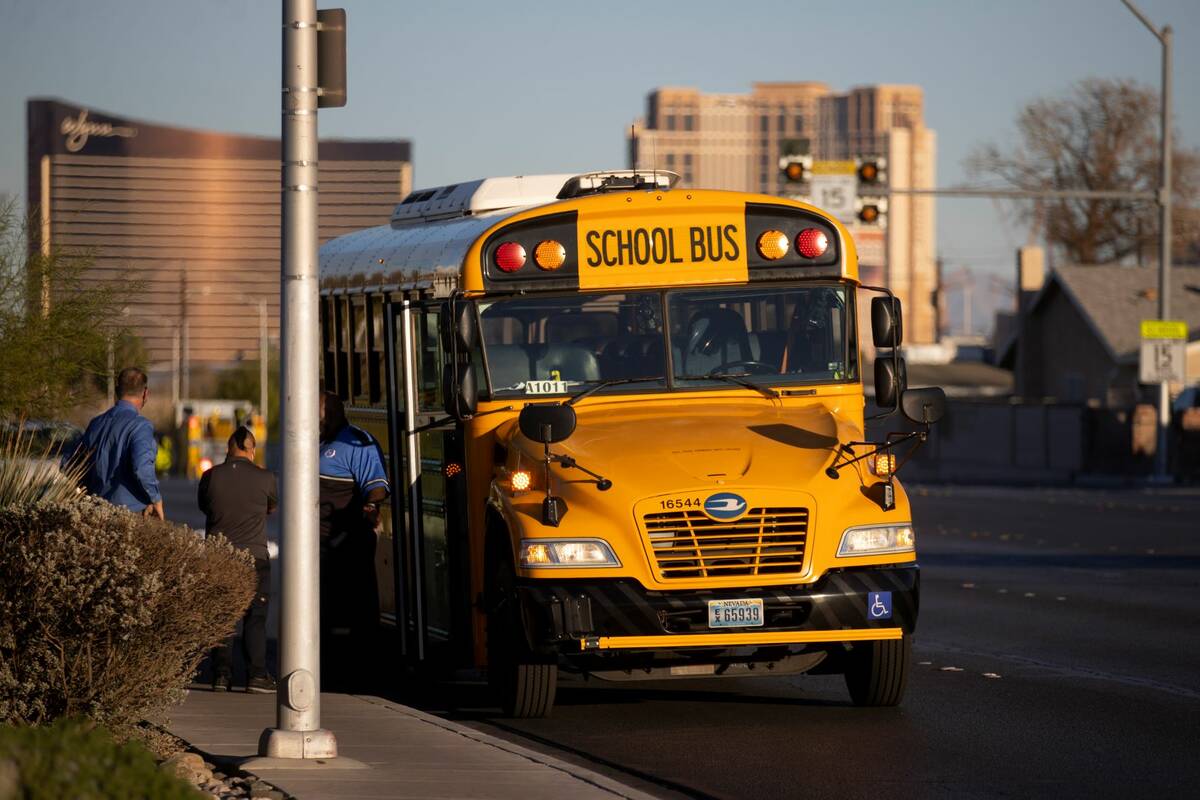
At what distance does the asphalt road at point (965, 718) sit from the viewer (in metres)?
9.35

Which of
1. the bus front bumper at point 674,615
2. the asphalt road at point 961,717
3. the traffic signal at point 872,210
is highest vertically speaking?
the traffic signal at point 872,210

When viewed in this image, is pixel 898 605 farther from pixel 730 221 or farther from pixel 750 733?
pixel 730 221

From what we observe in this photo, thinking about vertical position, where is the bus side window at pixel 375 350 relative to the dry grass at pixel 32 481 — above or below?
above

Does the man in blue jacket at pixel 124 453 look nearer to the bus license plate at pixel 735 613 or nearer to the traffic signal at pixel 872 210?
the bus license plate at pixel 735 613

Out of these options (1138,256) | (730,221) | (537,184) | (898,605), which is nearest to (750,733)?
(898,605)

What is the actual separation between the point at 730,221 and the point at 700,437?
1.60 m

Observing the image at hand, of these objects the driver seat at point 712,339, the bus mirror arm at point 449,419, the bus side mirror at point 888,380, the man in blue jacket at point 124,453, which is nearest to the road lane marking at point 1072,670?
the bus side mirror at point 888,380

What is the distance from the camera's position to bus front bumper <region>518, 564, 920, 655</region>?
34.4 ft

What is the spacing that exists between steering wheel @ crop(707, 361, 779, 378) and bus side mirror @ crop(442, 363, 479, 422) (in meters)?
1.40

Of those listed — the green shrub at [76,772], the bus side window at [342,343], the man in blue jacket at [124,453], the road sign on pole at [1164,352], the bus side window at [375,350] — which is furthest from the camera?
the road sign on pole at [1164,352]

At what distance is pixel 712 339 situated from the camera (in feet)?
39.1

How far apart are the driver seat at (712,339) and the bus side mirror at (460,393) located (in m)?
1.27

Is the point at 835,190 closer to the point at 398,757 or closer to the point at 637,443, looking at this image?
the point at 637,443

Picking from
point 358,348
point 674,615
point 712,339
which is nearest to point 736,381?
point 712,339
